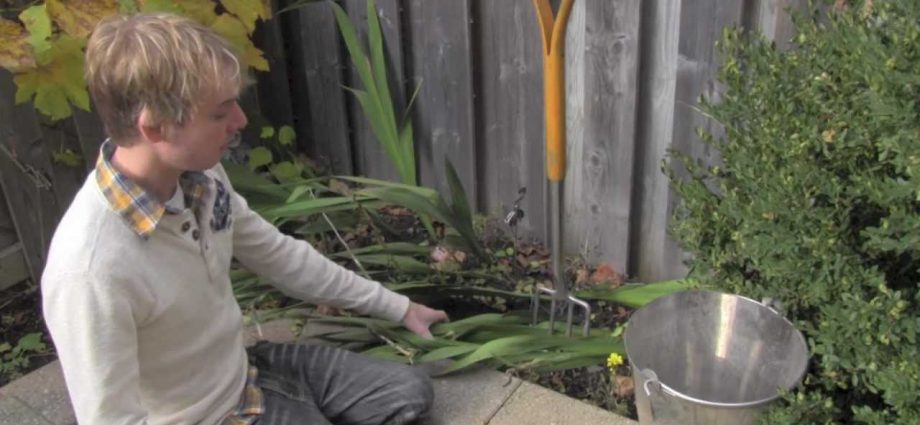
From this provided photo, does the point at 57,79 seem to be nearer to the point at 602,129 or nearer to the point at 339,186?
the point at 339,186

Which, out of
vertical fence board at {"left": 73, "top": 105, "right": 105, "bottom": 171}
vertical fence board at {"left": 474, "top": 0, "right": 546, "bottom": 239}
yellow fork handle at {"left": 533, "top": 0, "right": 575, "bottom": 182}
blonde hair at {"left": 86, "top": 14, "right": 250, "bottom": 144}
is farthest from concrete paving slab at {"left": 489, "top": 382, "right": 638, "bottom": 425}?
vertical fence board at {"left": 73, "top": 105, "right": 105, "bottom": 171}

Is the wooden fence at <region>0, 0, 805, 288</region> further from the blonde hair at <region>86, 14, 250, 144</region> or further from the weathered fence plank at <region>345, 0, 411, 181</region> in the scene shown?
the blonde hair at <region>86, 14, 250, 144</region>

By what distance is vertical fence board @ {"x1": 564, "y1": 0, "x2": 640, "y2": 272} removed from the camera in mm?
2674

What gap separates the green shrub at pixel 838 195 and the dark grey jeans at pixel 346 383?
893mm

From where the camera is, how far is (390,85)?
11.2 ft

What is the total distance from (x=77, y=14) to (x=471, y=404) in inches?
63.4

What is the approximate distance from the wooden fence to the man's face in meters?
1.36

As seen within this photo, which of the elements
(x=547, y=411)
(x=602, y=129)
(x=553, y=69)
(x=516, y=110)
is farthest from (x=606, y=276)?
(x=553, y=69)

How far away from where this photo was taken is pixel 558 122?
223cm

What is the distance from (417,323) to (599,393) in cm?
56

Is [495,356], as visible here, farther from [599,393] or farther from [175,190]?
[175,190]

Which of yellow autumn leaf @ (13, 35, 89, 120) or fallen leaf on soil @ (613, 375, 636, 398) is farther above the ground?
yellow autumn leaf @ (13, 35, 89, 120)

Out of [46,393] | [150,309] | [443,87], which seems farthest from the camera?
[443,87]

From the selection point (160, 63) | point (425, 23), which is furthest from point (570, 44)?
point (160, 63)
